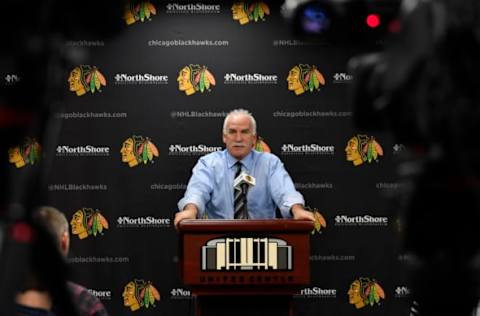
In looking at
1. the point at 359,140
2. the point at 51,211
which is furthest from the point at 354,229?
the point at 51,211

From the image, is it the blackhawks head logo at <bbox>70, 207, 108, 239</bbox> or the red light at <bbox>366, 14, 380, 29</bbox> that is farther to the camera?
the blackhawks head logo at <bbox>70, 207, 108, 239</bbox>

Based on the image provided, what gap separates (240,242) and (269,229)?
0.18 metres

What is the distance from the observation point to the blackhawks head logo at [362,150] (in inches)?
292

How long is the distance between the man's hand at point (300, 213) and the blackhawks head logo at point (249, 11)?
105 inches

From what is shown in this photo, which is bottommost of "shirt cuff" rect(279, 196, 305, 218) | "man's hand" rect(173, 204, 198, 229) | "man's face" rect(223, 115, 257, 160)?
"man's hand" rect(173, 204, 198, 229)

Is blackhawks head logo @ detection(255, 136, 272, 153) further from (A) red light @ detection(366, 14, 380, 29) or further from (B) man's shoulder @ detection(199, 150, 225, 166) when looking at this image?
(A) red light @ detection(366, 14, 380, 29)

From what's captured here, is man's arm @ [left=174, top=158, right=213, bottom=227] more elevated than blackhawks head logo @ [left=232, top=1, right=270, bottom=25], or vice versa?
blackhawks head logo @ [left=232, top=1, right=270, bottom=25]

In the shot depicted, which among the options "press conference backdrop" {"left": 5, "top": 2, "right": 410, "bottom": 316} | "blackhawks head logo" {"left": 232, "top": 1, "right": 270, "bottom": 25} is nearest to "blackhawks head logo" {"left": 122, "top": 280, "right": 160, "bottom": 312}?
"press conference backdrop" {"left": 5, "top": 2, "right": 410, "bottom": 316}

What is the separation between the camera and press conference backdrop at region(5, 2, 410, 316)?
7277 millimetres

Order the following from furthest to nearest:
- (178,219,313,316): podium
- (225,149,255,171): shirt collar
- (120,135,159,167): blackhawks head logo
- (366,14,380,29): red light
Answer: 1. (120,135,159,167): blackhawks head logo
2. (225,149,255,171): shirt collar
3. (178,219,313,316): podium
4. (366,14,380,29): red light

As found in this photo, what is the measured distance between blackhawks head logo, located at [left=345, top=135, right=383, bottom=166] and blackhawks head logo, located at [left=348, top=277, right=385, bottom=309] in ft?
3.47

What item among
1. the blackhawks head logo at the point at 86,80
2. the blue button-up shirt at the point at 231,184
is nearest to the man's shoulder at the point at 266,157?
the blue button-up shirt at the point at 231,184

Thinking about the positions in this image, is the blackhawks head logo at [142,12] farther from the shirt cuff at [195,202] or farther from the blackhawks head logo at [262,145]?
the shirt cuff at [195,202]

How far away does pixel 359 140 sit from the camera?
24.4ft
